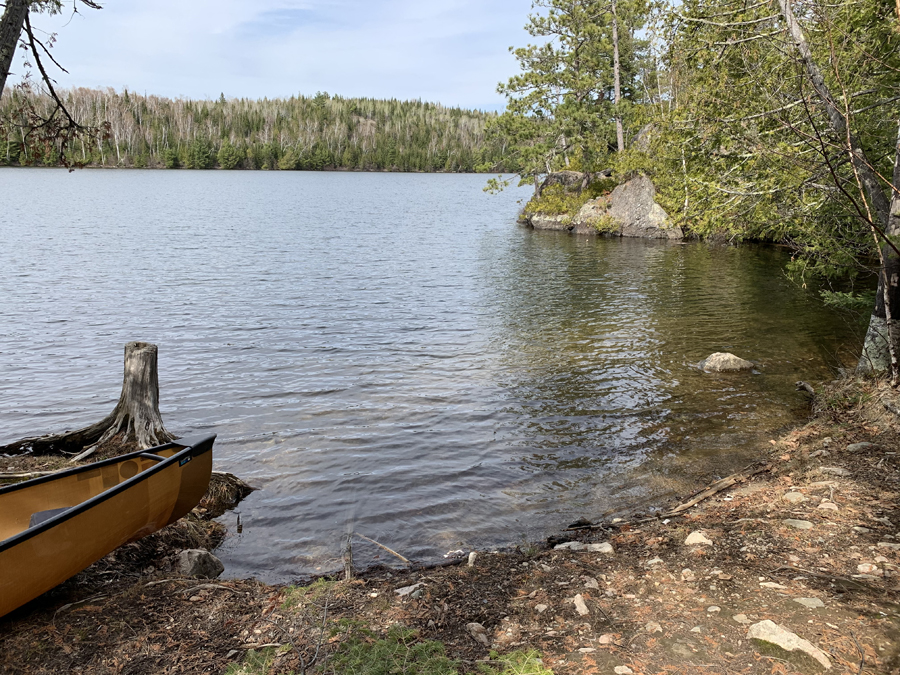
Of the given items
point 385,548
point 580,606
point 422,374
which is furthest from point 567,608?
point 422,374

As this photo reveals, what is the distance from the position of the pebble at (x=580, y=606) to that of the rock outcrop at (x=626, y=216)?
33011 mm

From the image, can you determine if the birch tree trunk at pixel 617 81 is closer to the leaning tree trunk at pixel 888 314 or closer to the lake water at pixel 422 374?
the lake water at pixel 422 374

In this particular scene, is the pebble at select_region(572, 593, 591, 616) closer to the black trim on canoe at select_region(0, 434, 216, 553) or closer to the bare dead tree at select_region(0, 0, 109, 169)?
the black trim on canoe at select_region(0, 434, 216, 553)

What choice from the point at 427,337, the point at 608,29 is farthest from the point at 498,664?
the point at 608,29

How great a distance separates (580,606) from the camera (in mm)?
4301

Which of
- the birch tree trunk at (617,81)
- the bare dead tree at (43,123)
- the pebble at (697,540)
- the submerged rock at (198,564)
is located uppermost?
the birch tree trunk at (617,81)

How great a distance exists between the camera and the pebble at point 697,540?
16.8 feet

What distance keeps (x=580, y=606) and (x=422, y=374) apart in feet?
28.0

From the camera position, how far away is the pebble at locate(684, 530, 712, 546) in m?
5.13

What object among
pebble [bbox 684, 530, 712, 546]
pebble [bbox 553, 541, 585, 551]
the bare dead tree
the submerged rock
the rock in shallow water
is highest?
the bare dead tree

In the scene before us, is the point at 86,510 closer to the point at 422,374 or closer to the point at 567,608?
the point at 567,608

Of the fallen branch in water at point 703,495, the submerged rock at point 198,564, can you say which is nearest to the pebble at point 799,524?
the fallen branch in water at point 703,495

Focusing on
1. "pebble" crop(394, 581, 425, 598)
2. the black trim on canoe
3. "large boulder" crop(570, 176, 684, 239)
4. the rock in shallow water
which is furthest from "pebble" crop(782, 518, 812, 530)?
"large boulder" crop(570, 176, 684, 239)

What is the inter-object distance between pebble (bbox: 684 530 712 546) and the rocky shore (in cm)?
2
